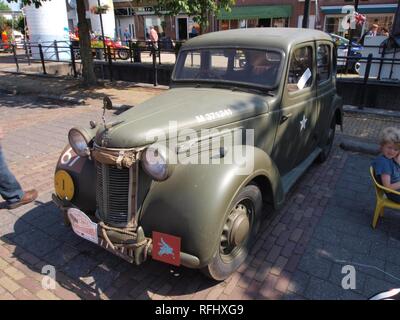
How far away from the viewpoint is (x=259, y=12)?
28344 mm

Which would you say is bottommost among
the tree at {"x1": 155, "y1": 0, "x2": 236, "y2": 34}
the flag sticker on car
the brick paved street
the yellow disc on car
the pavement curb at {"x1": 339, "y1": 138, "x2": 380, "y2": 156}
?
the brick paved street

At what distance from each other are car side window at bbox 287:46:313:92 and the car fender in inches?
63.4

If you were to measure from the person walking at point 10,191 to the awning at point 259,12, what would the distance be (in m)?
27.3

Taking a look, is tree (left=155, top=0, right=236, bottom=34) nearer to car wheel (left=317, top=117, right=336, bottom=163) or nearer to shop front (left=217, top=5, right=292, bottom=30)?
car wheel (left=317, top=117, right=336, bottom=163)

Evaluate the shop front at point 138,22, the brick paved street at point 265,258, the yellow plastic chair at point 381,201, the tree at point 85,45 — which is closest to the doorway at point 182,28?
the shop front at point 138,22

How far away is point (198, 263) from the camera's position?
7.61ft

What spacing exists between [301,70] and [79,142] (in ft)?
8.46

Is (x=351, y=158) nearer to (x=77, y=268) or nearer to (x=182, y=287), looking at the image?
(x=182, y=287)

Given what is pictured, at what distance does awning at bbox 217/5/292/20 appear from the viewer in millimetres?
27531

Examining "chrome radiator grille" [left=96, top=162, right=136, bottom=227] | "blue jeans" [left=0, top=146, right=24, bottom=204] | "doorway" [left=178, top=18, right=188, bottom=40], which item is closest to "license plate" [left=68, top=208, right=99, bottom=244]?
"chrome radiator grille" [left=96, top=162, right=136, bottom=227]

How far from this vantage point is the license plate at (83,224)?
2564mm

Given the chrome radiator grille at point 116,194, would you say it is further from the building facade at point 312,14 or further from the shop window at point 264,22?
the shop window at point 264,22

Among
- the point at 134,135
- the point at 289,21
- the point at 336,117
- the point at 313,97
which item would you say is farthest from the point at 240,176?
the point at 289,21

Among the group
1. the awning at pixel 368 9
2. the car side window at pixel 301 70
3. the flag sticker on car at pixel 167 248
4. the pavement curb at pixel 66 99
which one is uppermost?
the awning at pixel 368 9
